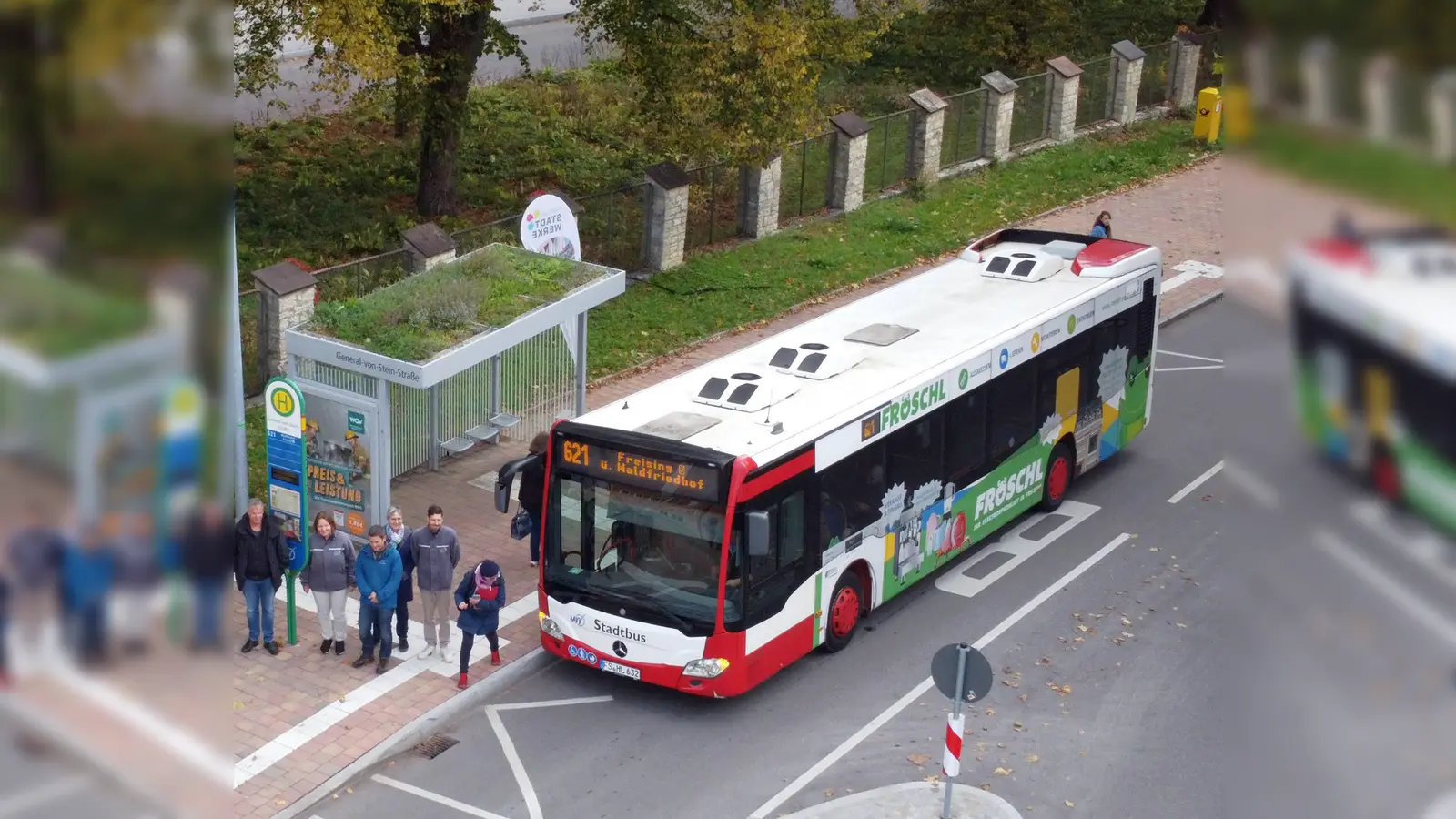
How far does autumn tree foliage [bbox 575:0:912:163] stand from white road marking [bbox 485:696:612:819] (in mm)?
11648

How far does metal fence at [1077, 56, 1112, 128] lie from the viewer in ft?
117

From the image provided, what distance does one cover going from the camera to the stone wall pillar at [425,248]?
20016mm

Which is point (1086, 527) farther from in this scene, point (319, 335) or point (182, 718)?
point (182, 718)

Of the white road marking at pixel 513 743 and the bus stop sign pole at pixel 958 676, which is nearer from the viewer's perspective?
the bus stop sign pole at pixel 958 676

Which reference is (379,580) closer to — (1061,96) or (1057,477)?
(1057,477)

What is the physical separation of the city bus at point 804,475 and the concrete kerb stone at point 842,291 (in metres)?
4.92

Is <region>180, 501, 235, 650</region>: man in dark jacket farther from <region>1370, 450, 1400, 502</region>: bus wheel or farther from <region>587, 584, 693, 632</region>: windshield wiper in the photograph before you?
<region>587, 584, 693, 632</region>: windshield wiper

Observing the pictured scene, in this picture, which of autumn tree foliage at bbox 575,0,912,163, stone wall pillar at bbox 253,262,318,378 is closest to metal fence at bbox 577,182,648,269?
autumn tree foliage at bbox 575,0,912,163

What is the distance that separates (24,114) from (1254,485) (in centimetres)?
123

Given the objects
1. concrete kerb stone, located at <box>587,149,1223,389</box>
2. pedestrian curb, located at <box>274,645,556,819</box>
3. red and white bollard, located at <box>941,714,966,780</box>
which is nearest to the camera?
red and white bollard, located at <box>941,714,966,780</box>

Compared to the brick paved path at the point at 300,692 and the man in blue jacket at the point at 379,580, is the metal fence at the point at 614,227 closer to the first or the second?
the brick paved path at the point at 300,692

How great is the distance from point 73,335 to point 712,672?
37.9ft

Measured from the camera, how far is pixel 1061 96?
34438 millimetres

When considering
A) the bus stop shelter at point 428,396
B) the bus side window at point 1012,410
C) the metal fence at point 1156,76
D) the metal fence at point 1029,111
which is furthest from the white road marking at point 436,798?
the metal fence at point 1156,76
